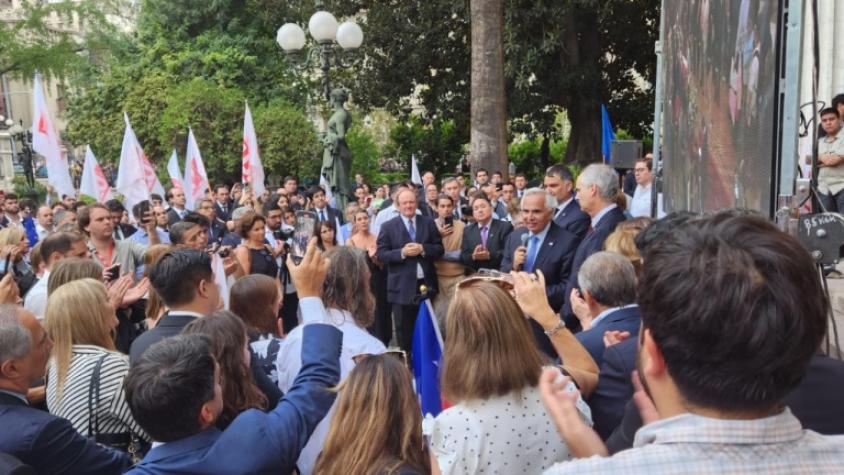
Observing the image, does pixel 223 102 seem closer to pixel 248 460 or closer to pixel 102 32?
pixel 102 32

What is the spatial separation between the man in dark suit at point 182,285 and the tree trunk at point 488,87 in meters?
12.4

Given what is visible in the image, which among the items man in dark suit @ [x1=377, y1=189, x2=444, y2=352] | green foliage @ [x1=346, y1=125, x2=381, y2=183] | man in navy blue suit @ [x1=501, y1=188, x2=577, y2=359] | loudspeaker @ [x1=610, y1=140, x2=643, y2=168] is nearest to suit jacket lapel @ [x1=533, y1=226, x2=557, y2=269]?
man in navy blue suit @ [x1=501, y1=188, x2=577, y2=359]

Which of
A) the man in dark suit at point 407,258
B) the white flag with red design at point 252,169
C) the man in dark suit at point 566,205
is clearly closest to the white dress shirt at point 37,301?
the man in dark suit at point 407,258

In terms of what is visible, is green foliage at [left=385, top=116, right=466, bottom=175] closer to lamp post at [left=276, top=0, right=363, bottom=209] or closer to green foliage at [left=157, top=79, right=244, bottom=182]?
green foliage at [left=157, top=79, right=244, bottom=182]

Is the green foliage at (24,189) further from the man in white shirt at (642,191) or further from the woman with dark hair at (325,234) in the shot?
the man in white shirt at (642,191)

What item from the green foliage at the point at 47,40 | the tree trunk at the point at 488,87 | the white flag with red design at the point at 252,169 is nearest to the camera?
the white flag with red design at the point at 252,169

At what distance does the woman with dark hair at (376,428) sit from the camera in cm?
232

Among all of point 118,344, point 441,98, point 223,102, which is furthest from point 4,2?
point 118,344

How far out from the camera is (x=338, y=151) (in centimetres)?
1323

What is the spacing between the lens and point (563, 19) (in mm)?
20062

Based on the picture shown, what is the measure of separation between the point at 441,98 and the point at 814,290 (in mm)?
23135

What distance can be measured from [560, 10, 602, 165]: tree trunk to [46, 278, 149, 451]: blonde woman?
19.1 meters

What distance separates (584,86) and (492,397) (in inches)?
803

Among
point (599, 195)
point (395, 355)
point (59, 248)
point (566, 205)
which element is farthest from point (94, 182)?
point (395, 355)
